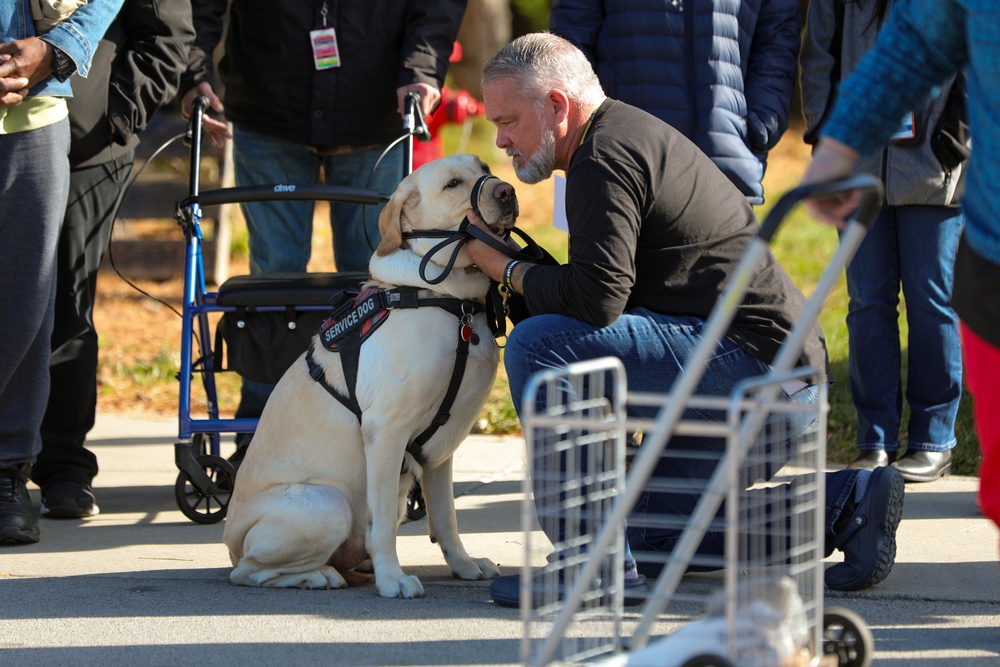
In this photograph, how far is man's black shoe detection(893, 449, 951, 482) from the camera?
15.2ft

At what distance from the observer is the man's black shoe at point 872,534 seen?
335 centimetres

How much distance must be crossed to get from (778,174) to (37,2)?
405 inches

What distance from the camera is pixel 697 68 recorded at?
178 inches

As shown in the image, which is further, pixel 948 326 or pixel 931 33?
pixel 948 326

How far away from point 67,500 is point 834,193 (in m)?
3.41

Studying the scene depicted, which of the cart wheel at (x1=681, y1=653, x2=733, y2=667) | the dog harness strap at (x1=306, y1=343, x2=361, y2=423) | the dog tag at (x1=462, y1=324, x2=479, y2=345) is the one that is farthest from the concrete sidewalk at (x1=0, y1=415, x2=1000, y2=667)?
the cart wheel at (x1=681, y1=653, x2=733, y2=667)

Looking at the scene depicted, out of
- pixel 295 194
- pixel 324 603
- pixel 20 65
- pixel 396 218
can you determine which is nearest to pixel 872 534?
pixel 324 603

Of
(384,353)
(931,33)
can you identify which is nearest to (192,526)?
(384,353)

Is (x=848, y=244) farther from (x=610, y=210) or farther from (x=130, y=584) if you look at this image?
(x=130, y=584)

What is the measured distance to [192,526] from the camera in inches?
178

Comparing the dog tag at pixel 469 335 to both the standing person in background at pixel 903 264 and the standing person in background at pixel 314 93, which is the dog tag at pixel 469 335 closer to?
the standing person in background at pixel 314 93

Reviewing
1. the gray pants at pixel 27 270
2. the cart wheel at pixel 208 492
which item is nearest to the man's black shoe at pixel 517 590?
the cart wheel at pixel 208 492

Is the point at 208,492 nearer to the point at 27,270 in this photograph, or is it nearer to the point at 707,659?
the point at 27,270

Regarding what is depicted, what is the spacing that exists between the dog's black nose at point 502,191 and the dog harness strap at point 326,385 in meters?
0.74
